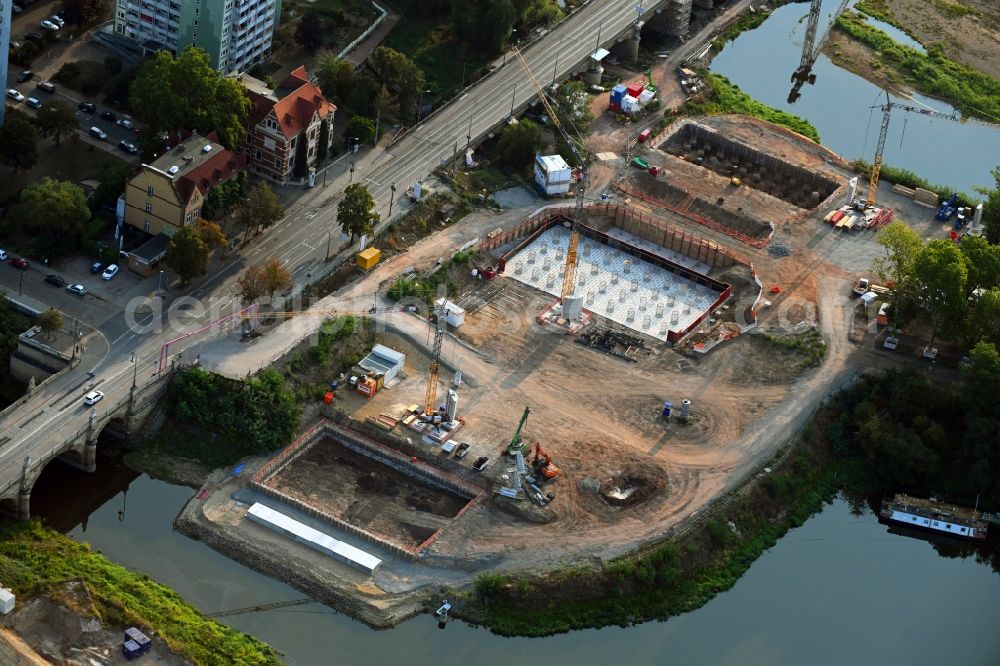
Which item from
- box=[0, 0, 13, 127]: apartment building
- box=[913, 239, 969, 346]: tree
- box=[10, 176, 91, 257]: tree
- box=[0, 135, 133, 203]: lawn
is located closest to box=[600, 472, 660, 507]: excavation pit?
box=[913, 239, 969, 346]: tree

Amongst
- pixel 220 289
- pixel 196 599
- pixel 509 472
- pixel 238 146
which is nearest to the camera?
pixel 196 599

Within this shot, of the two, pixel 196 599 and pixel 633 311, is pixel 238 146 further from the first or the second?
pixel 196 599

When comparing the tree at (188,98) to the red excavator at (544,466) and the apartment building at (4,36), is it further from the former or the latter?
the red excavator at (544,466)

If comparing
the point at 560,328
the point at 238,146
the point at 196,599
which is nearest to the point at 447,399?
the point at 560,328

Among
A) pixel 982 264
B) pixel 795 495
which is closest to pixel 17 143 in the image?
pixel 795 495

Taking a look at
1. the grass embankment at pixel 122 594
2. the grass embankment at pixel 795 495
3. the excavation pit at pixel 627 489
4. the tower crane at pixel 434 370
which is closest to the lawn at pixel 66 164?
the tower crane at pixel 434 370

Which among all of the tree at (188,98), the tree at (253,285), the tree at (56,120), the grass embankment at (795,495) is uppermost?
the tree at (188,98)
